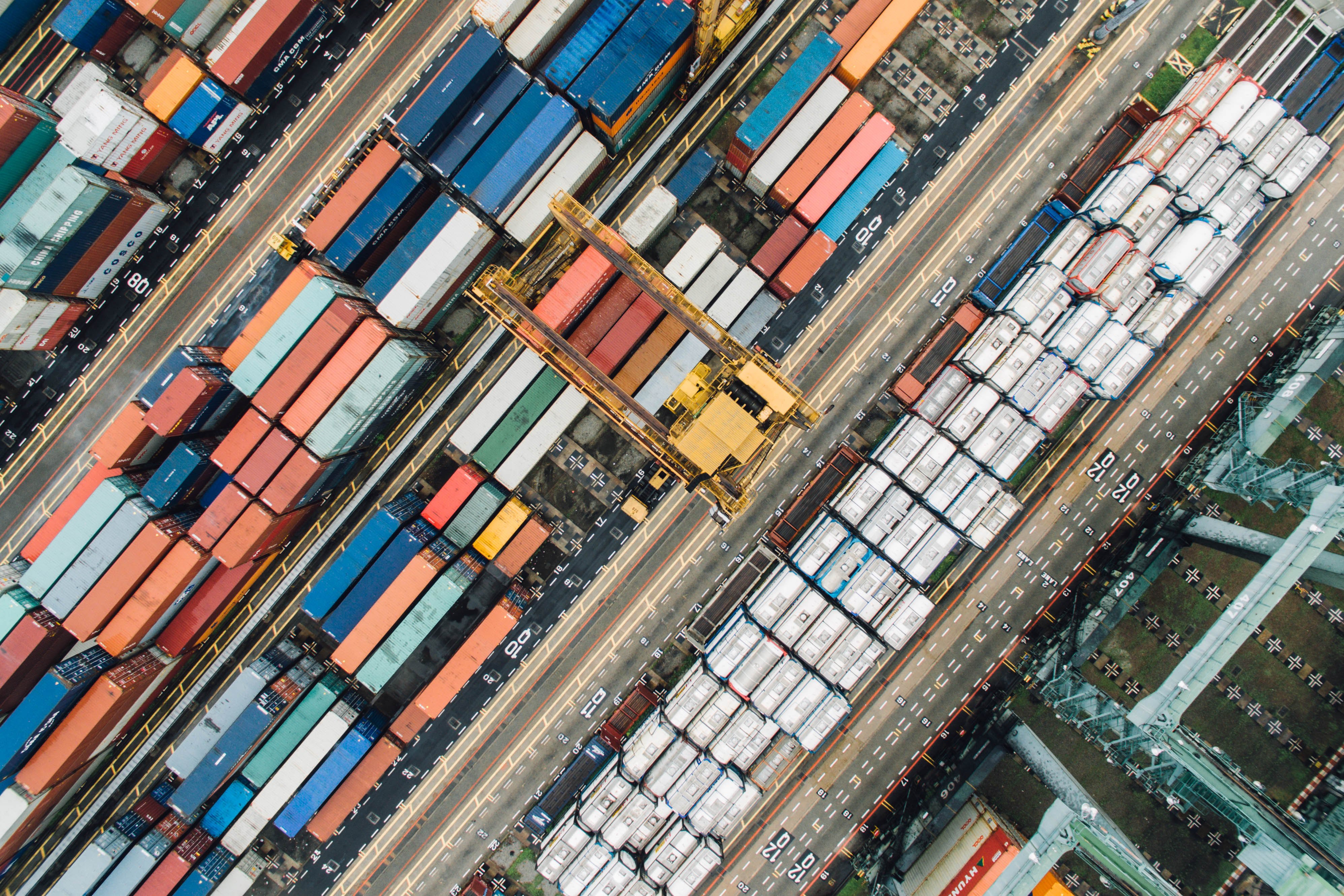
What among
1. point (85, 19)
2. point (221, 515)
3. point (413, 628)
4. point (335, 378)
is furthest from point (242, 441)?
point (85, 19)

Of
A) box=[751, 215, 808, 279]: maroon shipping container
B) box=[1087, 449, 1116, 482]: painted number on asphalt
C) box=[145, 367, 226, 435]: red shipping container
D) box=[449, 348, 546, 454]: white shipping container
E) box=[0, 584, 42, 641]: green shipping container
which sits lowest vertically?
box=[0, 584, 42, 641]: green shipping container

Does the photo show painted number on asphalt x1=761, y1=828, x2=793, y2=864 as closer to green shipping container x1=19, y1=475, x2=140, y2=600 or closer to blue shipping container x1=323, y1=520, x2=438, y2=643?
blue shipping container x1=323, y1=520, x2=438, y2=643

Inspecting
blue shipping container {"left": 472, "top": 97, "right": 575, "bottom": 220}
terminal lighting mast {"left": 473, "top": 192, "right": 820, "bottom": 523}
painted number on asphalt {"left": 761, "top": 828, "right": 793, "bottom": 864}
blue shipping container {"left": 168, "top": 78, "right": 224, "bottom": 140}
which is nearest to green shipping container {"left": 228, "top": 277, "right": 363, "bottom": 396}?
terminal lighting mast {"left": 473, "top": 192, "right": 820, "bottom": 523}

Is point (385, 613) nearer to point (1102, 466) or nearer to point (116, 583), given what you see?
point (116, 583)

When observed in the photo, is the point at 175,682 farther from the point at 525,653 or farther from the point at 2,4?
the point at 2,4

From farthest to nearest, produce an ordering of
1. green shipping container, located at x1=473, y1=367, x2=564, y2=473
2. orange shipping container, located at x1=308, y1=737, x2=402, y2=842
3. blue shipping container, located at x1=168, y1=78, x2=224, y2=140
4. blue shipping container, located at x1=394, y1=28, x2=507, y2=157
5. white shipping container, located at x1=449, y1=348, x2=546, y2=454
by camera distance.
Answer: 1. orange shipping container, located at x1=308, y1=737, x2=402, y2=842
2. green shipping container, located at x1=473, y1=367, x2=564, y2=473
3. white shipping container, located at x1=449, y1=348, x2=546, y2=454
4. blue shipping container, located at x1=168, y1=78, x2=224, y2=140
5. blue shipping container, located at x1=394, y1=28, x2=507, y2=157

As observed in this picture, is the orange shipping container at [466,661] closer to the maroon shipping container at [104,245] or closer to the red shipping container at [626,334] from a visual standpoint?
the red shipping container at [626,334]
